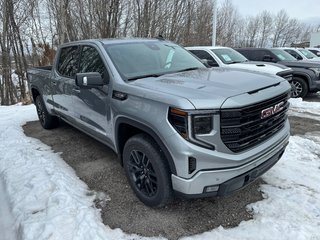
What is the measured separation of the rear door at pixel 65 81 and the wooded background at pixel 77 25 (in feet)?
35.2

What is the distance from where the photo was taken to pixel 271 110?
2.78m

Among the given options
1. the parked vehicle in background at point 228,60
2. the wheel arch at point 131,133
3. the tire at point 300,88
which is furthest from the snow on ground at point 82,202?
the tire at point 300,88

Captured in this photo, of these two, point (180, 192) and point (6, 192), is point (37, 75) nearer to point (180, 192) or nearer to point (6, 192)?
point (6, 192)

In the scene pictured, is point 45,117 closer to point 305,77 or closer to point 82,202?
point 82,202

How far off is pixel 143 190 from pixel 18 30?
2101cm

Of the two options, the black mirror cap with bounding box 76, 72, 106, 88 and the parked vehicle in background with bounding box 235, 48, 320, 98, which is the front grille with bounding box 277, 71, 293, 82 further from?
the black mirror cap with bounding box 76, 72, 106, 88

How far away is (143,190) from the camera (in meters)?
3.10

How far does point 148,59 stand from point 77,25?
1636cm

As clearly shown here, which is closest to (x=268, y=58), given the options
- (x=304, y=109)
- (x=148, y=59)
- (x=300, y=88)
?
(x=300, y=88)

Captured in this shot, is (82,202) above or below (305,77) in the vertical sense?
below

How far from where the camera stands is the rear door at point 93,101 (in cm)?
344

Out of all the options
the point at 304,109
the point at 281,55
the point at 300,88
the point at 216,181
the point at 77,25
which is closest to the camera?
the point at 216,181

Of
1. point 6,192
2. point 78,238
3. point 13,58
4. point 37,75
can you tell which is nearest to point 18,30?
point 13,58

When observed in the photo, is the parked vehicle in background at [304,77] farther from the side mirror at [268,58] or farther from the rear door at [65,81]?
the rear door at [65,81]
